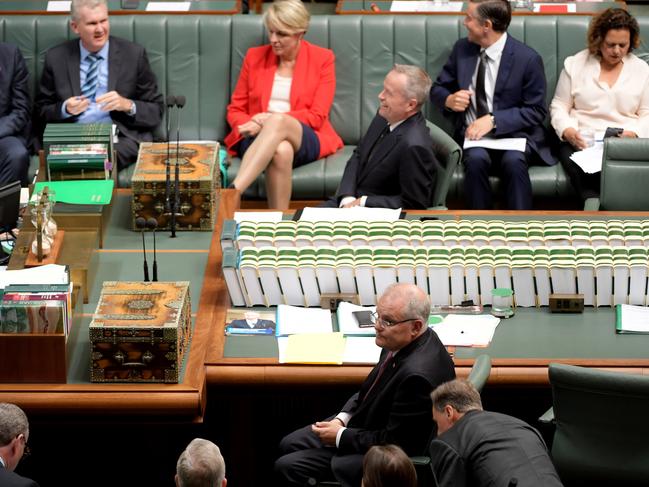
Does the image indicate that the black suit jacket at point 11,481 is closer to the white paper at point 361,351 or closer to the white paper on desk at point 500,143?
the white paper at point 361,351

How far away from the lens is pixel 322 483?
4102 millimetres

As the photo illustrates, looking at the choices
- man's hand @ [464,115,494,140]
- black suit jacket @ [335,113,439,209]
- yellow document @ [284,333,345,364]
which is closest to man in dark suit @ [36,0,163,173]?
black suit jacket @ [335,113,439,209]

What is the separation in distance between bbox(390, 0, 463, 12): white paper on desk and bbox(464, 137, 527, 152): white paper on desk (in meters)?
1.07

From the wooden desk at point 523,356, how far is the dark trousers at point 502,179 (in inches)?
82.9

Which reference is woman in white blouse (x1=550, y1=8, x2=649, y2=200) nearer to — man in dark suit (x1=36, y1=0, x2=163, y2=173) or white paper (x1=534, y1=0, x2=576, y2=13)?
white paper (x1=534, y1=0, x2=576, y2=13)

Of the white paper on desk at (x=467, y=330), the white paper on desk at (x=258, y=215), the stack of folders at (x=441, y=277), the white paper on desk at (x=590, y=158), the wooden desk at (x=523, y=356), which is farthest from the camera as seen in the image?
the white paper on desk at (x=590, y=158)

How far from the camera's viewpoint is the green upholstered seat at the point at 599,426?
12.4ft

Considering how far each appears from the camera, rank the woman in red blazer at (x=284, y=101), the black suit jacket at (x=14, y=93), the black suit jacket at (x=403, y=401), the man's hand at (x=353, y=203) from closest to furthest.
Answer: the black suit jacket at (x=403, y=401), the man's hand at (x=353, y=203), the woman in red blazer at (x=284, y=101), the black suit jacket at (x=14, y=93)

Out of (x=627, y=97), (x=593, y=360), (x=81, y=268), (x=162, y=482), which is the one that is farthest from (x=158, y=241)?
(x=627, y=97)

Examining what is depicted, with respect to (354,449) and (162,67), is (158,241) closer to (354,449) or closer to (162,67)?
(354,449)

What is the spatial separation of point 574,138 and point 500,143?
406mm

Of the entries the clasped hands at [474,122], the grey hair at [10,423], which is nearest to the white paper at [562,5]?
the clasped hands at [474,122]

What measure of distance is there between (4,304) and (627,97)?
4.09 m

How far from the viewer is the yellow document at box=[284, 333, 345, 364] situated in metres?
4.28
